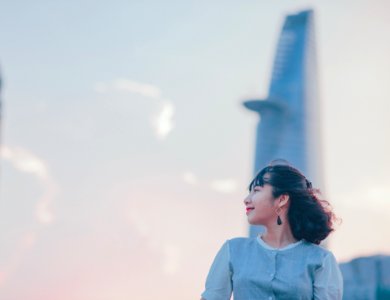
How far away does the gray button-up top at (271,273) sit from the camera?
4.23 m

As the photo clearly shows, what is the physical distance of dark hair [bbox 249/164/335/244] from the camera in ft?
14.7

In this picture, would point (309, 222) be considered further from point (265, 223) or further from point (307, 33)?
point (307, 33)

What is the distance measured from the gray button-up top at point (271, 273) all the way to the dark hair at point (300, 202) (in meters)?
0.10

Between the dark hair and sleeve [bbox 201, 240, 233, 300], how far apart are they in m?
0.51

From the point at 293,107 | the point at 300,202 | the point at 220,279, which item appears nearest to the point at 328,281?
the point at 300,202

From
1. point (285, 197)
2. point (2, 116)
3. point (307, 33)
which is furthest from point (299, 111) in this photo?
point (285, 197)

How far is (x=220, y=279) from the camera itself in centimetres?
433

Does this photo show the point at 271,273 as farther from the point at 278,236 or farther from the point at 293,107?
the point at 293,107

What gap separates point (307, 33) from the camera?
362 ft

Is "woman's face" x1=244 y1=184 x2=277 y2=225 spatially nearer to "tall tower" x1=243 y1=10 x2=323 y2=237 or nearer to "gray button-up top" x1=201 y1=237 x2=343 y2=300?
"gray button-up top" x1=201 y1=237 x2=343 y2=300

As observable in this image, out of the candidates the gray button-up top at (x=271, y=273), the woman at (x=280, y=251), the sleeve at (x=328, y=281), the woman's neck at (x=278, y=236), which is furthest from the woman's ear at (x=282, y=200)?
the sleeve at (x=328, y=281)

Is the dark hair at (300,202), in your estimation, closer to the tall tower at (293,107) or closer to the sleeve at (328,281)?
the sleeve at (328,281)

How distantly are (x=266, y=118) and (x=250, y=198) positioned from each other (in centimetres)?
10226

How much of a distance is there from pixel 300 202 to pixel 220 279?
762mm
